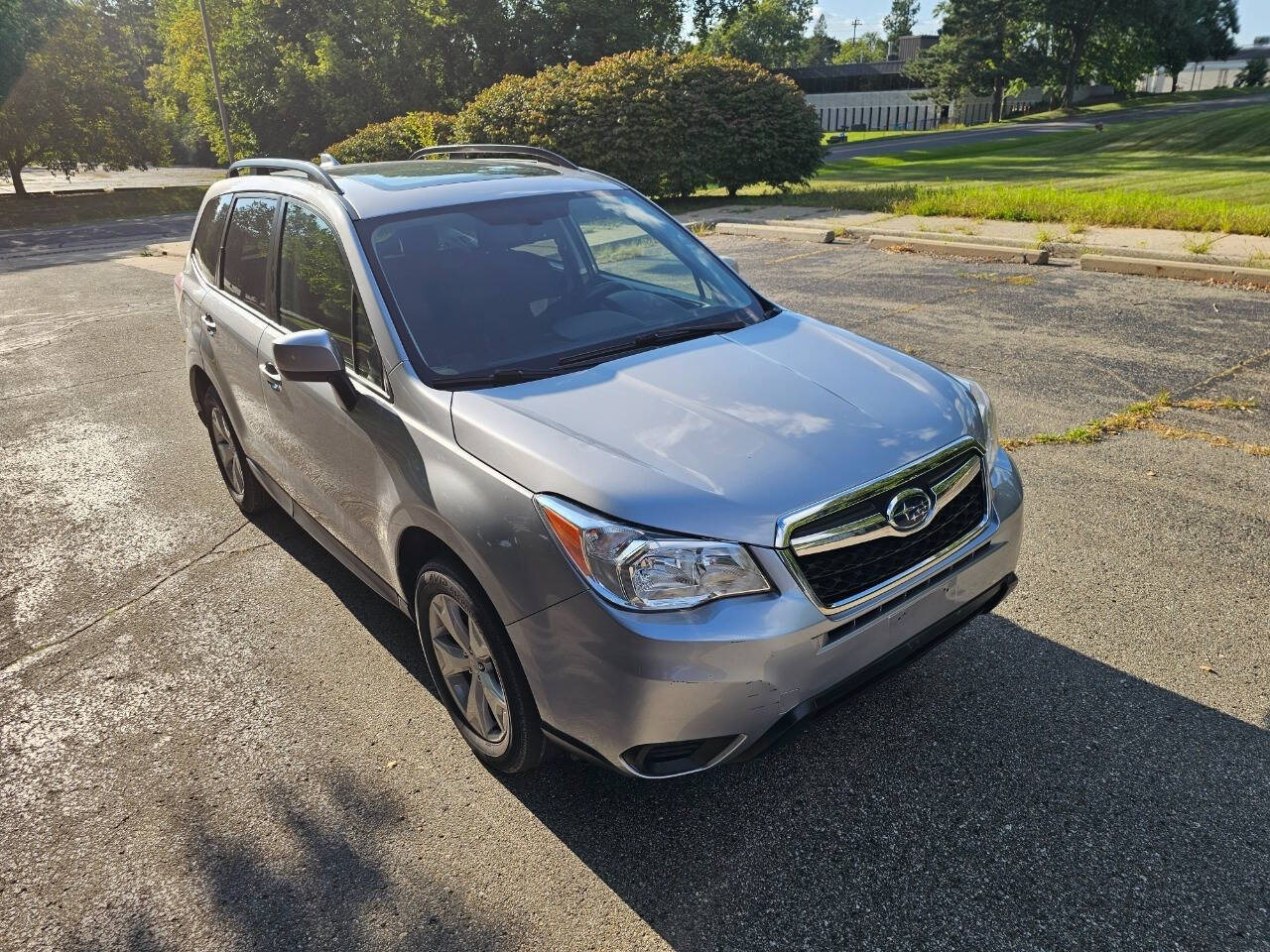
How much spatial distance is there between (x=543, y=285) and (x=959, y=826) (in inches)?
97.5

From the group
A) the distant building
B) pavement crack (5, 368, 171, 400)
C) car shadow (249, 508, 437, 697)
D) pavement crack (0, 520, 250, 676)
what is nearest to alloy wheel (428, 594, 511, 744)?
car shadow (249, 508, 437, 697)

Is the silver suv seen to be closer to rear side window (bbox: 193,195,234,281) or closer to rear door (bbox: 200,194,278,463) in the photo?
rear door (bbox: 200,194,278,463)

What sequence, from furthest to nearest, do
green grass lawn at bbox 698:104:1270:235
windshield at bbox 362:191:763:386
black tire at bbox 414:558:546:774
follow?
green grass lawn at bbox 698:104:1270:235 < windshield at bbox 362:191:763:386 < black tire at bbox 414:558:546:774

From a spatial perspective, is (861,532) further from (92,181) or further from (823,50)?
(823,50)

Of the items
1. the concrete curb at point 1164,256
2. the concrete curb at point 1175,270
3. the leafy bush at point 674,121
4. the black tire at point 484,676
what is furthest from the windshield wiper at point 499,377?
the leafy bush at point 674,121

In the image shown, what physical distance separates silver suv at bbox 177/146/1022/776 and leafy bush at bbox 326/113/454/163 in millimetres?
19734

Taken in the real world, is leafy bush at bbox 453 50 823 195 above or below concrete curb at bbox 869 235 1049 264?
above

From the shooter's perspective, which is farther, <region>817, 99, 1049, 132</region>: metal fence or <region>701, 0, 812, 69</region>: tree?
<region>701, 0, 812, 69</region>: tree

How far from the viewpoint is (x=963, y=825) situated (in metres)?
2.86

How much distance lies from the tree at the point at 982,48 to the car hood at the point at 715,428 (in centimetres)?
7959

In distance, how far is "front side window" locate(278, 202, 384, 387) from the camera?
3.43m

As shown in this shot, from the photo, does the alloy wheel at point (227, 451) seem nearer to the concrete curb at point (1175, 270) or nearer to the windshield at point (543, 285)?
the windshield at point (543, 285)

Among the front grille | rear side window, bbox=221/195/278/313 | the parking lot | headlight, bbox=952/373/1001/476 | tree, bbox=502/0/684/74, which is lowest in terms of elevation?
the parking lot

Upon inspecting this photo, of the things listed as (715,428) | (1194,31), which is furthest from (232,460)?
(1194,31)
